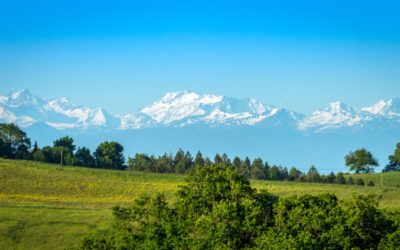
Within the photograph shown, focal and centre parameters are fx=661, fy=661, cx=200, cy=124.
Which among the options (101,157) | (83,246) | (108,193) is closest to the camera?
(83,246)

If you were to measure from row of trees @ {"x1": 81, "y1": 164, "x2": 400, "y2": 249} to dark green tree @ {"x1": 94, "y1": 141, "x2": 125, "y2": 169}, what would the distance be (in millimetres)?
132613

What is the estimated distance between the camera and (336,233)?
4428 centimetres

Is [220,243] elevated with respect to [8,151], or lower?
lower

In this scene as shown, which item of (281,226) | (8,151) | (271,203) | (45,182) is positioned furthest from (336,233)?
(8,151)

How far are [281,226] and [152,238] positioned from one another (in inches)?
350

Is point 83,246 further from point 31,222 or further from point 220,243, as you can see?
point 31,222

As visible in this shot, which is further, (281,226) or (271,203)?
(271,203)

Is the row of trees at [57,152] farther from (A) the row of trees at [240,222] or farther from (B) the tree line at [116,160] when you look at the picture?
(A) the row of trees at [240,222]

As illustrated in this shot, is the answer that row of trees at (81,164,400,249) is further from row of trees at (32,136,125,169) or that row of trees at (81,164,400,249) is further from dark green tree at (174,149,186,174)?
dark green tree at (174,149,186,174)

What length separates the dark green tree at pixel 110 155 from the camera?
18146cm

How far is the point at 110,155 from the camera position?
186 metres

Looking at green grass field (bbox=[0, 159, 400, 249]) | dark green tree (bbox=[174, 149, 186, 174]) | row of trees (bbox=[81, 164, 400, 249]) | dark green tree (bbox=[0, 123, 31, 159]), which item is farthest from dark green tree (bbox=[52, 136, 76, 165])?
row of trees (bbox=[81, 164, 400, 249])

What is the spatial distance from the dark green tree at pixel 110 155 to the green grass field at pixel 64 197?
53682 mm

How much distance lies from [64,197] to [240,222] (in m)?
55.7
